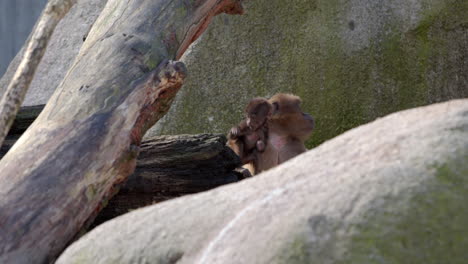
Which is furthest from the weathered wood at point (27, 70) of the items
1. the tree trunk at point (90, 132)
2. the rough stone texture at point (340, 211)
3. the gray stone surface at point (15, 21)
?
the gray stone surface at point (15, 21)

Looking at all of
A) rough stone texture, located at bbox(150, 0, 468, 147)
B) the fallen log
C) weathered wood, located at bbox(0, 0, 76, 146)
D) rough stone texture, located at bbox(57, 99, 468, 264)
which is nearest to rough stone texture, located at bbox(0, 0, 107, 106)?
rough stone texture, located at bbox(150, 0, 468, 147)

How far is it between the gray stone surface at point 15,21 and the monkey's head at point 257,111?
3.70 m

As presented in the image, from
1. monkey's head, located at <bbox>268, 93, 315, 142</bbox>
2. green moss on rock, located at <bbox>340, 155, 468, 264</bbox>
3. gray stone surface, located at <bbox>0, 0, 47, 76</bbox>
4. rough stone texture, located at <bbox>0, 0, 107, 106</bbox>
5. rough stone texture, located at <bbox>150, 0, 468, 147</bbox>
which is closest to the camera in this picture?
green moss on rock, located at <bbox>340, 155, 468, 264</bbox>

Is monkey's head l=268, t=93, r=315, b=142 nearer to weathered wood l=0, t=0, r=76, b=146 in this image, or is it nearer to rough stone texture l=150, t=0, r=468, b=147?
rough stone texture l=150, t=0, r=468, b=147

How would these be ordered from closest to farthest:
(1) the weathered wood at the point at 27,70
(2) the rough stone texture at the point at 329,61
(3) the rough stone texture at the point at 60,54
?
(1) the weathered wood at the point at 27,70 → (2) the rough stone texture at the point at 329,61 → (3) the rough stone texture at the point at 60,54

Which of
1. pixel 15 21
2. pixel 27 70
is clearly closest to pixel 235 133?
pixel 27 70

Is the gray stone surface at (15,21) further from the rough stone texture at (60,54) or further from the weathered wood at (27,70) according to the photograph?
the weathered wood at (27,70)

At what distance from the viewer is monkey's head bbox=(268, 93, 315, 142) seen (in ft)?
17.1

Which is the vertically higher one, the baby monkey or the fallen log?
the fallen log

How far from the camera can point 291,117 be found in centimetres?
521

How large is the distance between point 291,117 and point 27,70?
9.26 ft

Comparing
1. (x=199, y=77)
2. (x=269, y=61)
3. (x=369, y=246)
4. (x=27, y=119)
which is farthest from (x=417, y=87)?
(x=369, y=246)

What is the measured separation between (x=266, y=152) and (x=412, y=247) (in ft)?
11.7

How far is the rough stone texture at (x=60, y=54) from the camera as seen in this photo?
654 cm
